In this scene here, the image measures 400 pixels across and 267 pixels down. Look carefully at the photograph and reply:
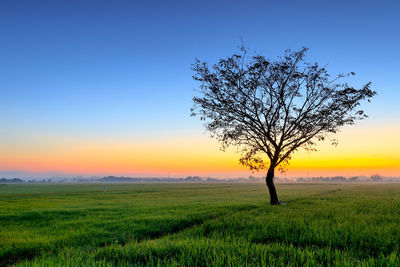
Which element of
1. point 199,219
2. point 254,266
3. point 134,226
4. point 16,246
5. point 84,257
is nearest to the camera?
point 254,266

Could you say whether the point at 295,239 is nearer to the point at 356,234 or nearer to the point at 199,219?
the point at 356,234

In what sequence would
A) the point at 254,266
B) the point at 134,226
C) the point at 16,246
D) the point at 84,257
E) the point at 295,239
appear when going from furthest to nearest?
1. the point at 134,226
2. the point at 16,246
3. the point at 295,239
4. the point at 84,257
5. the point at 254,266

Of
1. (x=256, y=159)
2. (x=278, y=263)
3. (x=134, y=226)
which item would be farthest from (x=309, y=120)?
(x=278, y=263)

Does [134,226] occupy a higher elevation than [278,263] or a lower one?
lower

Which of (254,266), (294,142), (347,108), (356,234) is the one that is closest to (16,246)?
(254,266)

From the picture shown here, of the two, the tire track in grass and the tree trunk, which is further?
the tree trunk

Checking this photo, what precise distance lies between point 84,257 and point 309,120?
2376 cm

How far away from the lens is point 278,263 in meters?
5.90

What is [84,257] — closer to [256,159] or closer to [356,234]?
[356,234]

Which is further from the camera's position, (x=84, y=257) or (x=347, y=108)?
(x=347, y=108)

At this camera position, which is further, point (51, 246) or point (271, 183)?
point (271, 183)

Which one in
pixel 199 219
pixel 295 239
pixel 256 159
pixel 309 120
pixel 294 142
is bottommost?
pixel 199 219

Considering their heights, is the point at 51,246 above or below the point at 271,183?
below

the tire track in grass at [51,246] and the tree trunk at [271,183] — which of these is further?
the tree trunk at [271,183]
